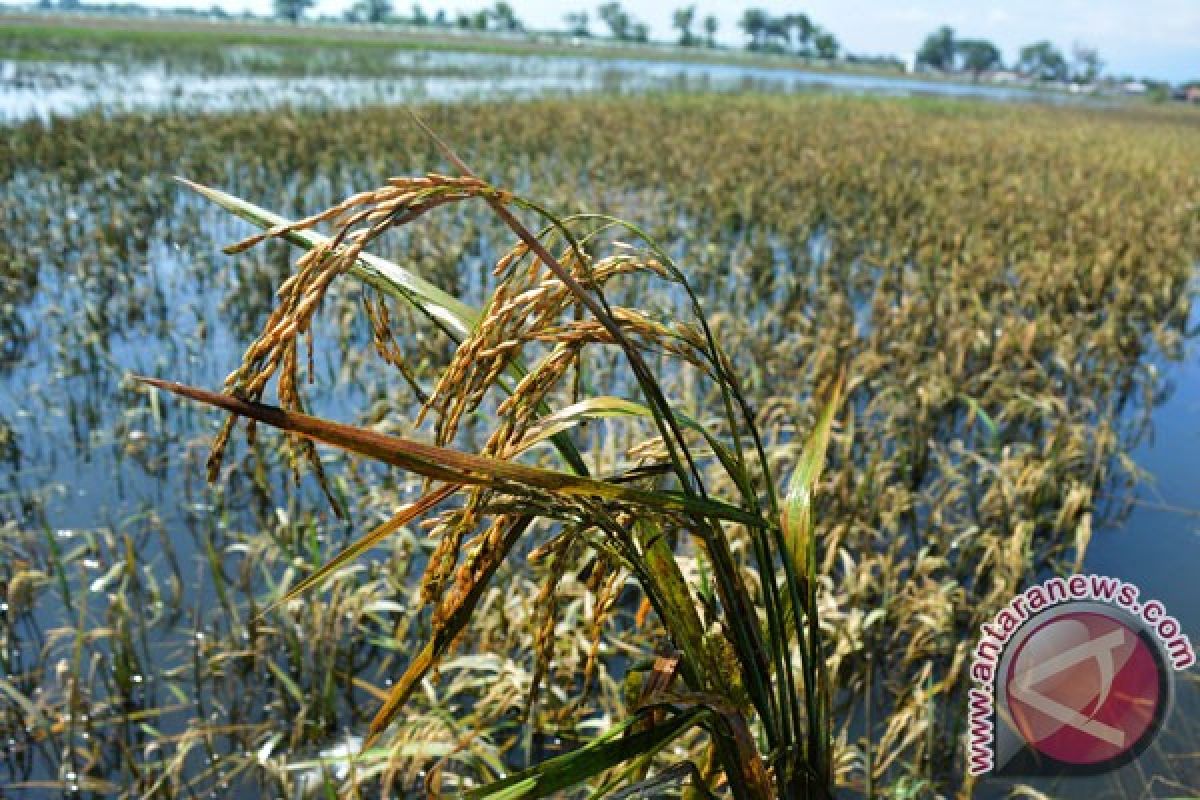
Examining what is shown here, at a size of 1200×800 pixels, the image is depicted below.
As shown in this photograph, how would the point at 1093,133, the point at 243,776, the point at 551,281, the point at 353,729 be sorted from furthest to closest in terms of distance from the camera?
the point at 1093,133, the point at 353,729, the point at 243,776, the point at 551,281

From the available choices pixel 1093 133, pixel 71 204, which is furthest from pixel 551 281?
pixel 1093 133

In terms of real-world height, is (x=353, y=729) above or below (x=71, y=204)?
below

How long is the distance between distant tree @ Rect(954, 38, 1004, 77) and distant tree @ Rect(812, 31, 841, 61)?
22.6 metres

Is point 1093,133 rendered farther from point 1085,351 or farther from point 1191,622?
point 1191,622

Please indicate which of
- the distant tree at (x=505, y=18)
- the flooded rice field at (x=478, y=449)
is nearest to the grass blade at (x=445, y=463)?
the flooded rice field at (x=478, y=449)

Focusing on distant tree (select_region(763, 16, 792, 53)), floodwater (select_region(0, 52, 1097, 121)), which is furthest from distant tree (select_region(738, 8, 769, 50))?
floodwater (select_region(0, 52, 1097, 121))

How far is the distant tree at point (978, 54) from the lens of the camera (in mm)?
→ 146625

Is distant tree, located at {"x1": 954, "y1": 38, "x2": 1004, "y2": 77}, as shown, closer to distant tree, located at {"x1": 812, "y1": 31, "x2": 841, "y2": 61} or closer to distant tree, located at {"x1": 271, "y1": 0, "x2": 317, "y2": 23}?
distant tree, located at {"x1": 812, "y1": 31, "x2": 841, "y2": 61}

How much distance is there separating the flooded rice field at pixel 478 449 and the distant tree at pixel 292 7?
528ft

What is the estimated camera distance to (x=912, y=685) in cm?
289

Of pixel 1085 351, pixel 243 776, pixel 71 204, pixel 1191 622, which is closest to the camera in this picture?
pixel 243 776

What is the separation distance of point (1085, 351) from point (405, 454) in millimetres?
6443

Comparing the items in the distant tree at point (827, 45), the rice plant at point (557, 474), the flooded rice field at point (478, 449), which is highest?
the distant tree at point (827, 45)

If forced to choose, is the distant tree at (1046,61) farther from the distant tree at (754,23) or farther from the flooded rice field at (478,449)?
the flooded rice field at (478,449)
